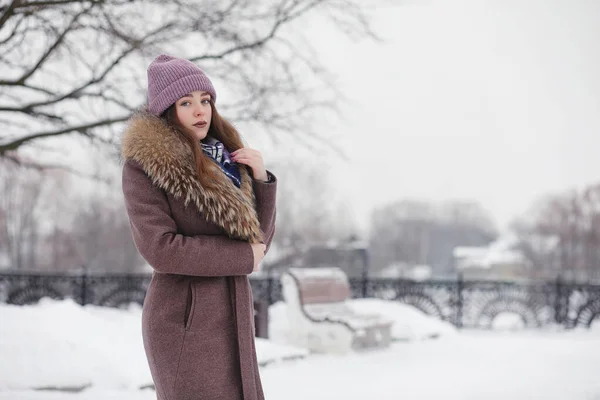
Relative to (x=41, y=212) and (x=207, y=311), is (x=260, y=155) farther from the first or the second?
(x=41, y=212)

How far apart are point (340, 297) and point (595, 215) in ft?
146

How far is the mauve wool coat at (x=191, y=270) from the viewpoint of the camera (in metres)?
2.05

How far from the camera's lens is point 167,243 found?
2.02 m

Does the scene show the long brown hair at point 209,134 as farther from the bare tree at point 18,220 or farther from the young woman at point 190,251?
the bare tree at point 18,220

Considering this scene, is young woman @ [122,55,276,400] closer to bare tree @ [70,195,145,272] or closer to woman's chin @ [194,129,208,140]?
woman's chin @ [194,129,208,140]

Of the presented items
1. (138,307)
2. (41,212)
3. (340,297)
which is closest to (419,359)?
(340,297)

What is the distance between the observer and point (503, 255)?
49.2 metres

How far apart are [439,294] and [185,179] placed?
39.5 feet

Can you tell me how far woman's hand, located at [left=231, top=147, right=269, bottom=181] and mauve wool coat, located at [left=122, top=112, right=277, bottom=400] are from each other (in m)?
0.12

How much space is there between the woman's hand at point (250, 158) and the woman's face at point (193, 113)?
161 millimetres

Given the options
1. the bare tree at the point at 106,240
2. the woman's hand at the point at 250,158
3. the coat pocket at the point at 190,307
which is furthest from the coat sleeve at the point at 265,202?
the bare tree at the point at 106,240

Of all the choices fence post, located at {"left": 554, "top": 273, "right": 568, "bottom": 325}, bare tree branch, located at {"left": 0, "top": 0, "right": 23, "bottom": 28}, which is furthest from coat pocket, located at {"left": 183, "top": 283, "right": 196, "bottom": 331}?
fence post, located at {"left": 554, "top": 273, "right": 568, "bottom": 325}

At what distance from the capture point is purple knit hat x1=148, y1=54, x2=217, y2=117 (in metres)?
2.22

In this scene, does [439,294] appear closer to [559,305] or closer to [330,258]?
[559,305]
